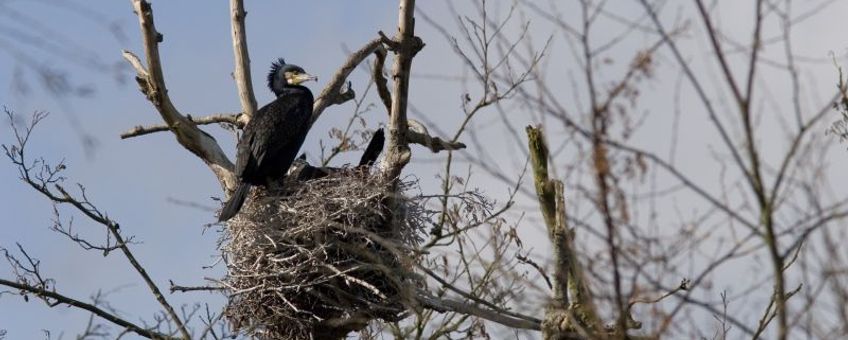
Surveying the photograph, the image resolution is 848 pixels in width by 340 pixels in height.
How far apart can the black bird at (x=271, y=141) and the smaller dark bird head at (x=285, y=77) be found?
186mm

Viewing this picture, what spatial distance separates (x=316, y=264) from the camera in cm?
789

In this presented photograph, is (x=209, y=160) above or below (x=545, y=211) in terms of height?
above

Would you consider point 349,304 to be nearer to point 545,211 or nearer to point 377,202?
point 377,202

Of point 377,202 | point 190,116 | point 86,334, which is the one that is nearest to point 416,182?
point 377,202

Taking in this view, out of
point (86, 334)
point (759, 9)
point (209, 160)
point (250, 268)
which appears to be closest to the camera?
point (759, 9)

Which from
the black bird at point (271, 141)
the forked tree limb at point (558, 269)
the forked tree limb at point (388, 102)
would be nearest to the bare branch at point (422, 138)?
the forked tree limb at point (388, 102)

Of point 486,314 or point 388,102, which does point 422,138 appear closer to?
point 388,102

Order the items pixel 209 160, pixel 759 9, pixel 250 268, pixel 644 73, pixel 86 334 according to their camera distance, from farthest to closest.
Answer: pixel 209 160 → pixel 250 268 → pixel 86 334 → pixel 644 73 → pixel 759 9

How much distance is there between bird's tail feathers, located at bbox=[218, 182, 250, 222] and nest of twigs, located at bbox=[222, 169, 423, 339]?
4.0 inches

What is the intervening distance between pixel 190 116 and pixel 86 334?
279cm

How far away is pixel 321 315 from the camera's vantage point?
8148 mm

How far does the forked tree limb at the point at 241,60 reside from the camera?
910 cm

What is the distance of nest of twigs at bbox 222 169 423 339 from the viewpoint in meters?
7.92

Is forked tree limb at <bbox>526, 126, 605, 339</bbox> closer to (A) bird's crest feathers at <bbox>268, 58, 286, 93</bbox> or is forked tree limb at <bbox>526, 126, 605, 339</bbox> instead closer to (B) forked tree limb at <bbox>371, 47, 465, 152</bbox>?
(B) forked tree limb at <bbox>371, 47, 465, 152</bbox>
